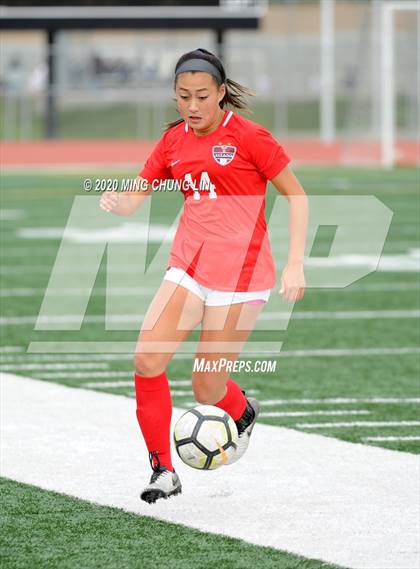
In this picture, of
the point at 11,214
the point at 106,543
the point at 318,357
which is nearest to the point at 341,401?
the point at 318,357

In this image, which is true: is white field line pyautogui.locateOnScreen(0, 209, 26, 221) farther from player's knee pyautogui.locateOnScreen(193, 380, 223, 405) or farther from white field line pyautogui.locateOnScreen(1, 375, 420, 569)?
player's knee pyautogui.locateOnScreen(193, 380, 223, 405)

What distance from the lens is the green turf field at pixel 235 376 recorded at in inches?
215

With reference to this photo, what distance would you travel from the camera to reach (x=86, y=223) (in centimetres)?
1861

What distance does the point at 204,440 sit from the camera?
6082mm

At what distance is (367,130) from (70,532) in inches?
979

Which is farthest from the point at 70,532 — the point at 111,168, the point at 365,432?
the point at 111,168

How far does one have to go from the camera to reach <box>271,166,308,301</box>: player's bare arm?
5988 mm

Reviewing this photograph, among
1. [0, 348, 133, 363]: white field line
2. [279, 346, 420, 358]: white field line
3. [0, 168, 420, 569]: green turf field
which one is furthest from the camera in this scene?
[279, 346, 420, 358]: white field line

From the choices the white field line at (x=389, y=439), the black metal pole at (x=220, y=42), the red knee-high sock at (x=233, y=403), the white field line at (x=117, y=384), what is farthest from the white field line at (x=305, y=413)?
the black metal pole at (x=220, y=42)

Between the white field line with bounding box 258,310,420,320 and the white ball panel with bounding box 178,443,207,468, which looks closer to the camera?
the white ball panel with bounding box 178,443,207,468

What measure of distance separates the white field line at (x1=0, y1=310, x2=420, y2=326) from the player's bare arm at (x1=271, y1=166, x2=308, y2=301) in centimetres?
543

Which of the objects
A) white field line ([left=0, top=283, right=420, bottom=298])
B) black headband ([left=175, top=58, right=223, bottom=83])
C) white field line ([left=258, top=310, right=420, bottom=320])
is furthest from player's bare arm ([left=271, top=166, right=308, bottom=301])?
white field line ([left=0, top=283, right=420, bottom=298])

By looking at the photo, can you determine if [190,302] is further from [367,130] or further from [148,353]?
[367,130]

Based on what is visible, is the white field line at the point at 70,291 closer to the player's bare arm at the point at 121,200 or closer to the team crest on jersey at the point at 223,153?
the player's bare arm at the point at 121,200
